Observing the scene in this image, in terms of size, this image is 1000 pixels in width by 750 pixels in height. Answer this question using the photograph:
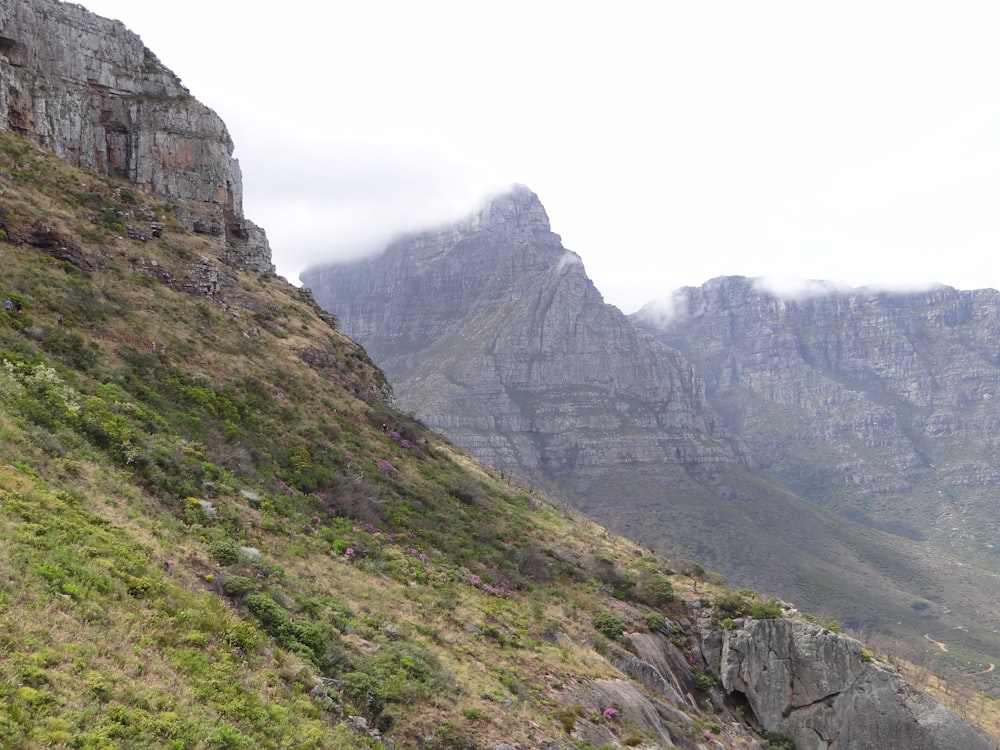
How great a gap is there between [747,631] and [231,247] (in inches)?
2480

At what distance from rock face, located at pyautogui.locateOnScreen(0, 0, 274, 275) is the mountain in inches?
52.1

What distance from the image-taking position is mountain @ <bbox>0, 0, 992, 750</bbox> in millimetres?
12969

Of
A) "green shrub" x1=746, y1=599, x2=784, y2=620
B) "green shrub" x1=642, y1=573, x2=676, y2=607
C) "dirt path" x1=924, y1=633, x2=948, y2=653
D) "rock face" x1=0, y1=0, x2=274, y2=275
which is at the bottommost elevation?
"dirt path" x1=924, y1=633, x2=948, y2=653

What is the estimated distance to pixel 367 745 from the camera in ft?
47.1

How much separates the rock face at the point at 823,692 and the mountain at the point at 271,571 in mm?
A: 121

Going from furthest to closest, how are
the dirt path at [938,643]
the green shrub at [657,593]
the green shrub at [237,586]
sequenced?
1. the dirt path at [938,643]
2. the green shrub at [657,593]
3. the green shrub at [237,586]

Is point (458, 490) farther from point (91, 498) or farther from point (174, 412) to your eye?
point (91, 498)

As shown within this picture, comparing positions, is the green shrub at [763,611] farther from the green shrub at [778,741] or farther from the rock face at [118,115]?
the rock face at [118,115]

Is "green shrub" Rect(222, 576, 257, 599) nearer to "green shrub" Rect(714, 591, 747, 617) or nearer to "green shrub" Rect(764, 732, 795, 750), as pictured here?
"green shrub" Rect(764, 732, 795, 750)

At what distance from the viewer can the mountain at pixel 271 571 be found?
42.5 feet

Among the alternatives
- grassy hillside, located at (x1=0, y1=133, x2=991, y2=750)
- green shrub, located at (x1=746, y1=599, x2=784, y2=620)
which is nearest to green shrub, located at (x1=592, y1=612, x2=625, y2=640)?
grassy hillside, located at (x1=0, y1=133, x2=991, y2=750)

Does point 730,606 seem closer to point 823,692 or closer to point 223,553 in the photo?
→ point 823,692

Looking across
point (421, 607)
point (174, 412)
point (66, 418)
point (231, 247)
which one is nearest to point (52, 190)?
point (231, 247)

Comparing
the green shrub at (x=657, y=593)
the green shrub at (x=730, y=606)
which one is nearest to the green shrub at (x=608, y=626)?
the green shrub at (x=657, y=593)
